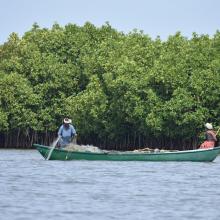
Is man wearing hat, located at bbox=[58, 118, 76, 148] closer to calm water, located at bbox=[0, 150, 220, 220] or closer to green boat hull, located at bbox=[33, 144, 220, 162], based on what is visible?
green boat hull, located at bbox=[33, 144, 220, 162]

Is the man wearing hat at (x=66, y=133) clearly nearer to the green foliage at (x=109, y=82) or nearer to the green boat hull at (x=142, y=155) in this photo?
the green boat hull at (x=142, y=155)

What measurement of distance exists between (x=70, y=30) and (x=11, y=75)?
873cm

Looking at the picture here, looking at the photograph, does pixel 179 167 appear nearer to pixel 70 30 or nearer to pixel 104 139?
pixel 104 139

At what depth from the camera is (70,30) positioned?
319ft

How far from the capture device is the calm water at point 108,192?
27.8 m

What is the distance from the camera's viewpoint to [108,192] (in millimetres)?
32812

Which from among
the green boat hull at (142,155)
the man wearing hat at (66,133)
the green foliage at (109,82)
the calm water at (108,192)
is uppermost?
the green foliage at (109,82)

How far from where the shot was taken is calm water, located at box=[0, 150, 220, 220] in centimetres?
2778

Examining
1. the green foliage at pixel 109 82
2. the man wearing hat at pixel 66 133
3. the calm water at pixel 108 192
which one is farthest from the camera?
the green foliage at pixel 109 82

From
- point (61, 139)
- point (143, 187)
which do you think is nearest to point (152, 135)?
point (61, 139)

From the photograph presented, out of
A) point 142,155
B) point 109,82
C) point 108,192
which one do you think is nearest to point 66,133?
point 142,155

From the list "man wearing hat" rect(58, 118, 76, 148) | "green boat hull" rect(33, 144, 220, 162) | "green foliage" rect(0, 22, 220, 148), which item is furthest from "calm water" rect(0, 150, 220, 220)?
"green foliage" rect(0, 22, 220, 148)

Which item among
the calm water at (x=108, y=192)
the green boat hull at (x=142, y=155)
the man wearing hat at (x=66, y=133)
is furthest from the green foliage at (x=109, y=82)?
the calm water at (x=108, y=192)

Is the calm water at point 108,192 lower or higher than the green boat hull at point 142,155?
lower
